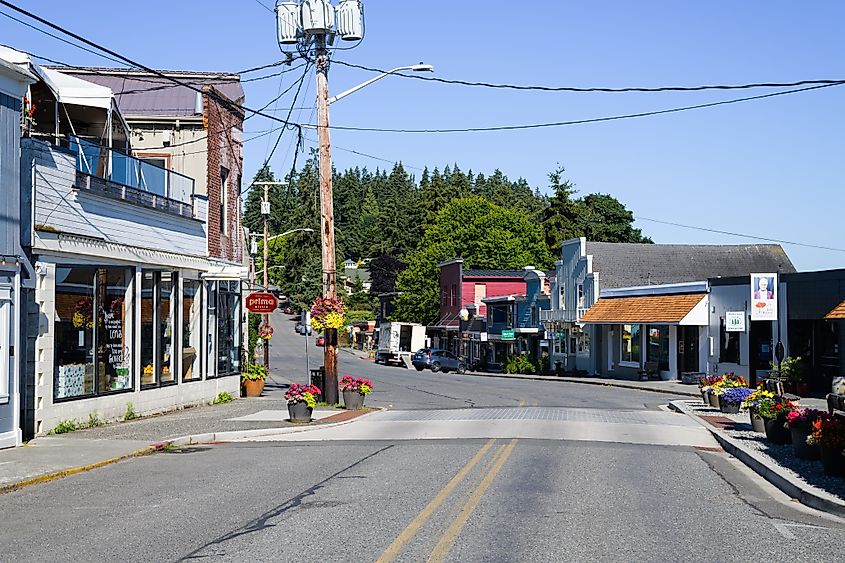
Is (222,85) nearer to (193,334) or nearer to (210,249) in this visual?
(210,249)

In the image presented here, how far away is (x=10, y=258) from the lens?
57.7 feet

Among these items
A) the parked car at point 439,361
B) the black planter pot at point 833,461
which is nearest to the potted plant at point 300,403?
the black planter pot at point 833,461

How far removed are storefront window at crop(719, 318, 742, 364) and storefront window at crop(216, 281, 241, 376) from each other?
73.5ft

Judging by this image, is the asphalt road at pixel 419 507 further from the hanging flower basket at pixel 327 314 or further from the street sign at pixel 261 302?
the street sign at pixel 261 302

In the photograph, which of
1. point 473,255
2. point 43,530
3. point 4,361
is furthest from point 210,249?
point 473,255

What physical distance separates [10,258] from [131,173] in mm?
7153

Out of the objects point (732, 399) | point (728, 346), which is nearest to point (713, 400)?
point (732, 399)

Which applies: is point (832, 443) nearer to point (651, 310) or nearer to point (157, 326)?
point (157, 326)

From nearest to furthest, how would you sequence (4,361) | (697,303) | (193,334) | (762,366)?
(4,361)
(193,334)
(762,366)
(697,303)

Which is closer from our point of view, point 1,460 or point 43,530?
point 43,530

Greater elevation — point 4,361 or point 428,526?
point 4,361

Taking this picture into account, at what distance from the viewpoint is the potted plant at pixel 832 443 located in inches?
554

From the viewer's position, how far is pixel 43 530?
34.6ft

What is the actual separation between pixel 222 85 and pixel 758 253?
45307mm
